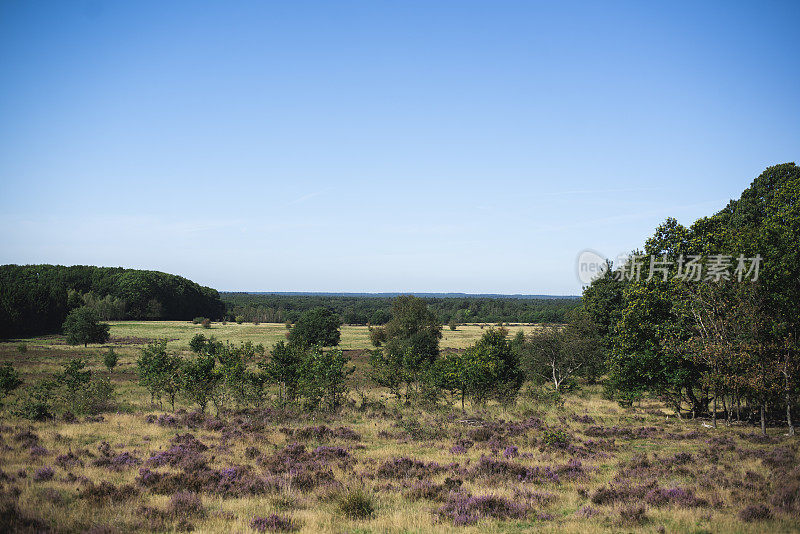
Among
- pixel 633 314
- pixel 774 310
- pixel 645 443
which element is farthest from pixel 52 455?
pixel 774 310

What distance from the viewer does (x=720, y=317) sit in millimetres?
23125

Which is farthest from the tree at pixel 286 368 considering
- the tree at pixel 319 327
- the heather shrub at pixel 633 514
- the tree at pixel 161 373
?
the tree at pixel 319 327

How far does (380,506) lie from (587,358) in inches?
1457

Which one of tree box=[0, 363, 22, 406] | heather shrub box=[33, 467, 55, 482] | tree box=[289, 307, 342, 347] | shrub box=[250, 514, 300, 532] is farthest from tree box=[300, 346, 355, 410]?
tree box=[289, 307, 342, 347]

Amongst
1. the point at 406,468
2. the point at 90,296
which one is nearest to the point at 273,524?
the point at 406,468

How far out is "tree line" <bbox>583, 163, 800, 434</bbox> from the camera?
70.7ft

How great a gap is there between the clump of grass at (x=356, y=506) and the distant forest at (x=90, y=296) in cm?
11301

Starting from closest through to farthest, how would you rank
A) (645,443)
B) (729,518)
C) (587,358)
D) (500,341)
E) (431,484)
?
(729,518)
(431,484)
(645,443)
(500,341)
(587,358)

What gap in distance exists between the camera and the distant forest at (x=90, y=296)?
324 ft

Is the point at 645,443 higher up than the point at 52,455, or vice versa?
the point at 52,455

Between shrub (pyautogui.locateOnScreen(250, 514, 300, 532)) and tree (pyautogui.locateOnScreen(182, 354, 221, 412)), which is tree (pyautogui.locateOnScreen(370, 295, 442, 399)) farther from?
shrub (pyautogui.locateOnScreen(250, 514, 300, 532))

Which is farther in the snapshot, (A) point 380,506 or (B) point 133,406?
(B) point 133,406

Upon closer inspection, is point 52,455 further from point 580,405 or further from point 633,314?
point 580,405

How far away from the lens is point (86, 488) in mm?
11898
